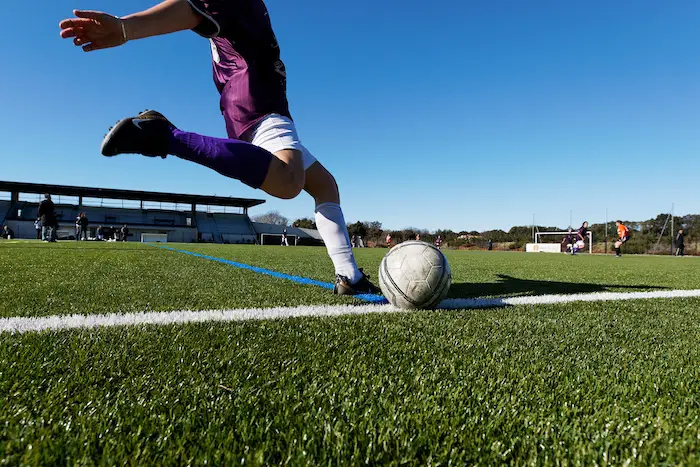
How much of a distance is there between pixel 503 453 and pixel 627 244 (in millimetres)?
41337

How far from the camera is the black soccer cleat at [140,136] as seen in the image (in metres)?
2.05

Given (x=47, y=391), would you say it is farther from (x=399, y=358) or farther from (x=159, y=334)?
(x=399, y=358)

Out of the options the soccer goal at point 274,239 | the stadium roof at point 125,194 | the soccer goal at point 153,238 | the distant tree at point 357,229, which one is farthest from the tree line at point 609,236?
the soccer goal at point 153,238

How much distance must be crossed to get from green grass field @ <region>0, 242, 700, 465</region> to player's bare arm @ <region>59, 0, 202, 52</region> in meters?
1.22

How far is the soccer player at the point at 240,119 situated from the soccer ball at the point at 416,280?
44 centimetres

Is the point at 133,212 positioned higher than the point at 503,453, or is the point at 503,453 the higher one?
the point at 133,212

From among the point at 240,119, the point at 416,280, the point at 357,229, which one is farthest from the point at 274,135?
the point at 357,229

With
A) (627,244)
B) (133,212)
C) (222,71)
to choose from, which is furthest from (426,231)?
(222,71)

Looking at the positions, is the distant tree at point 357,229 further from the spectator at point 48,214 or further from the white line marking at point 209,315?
the white line marking at point 209,315

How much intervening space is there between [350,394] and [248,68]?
2214 mm

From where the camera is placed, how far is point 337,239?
2865 millimetres

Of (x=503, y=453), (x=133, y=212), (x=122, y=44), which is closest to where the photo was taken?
(x=503, y=453)

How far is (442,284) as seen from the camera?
2.29m

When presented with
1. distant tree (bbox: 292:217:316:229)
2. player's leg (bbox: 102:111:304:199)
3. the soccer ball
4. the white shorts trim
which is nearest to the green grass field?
the soccer ball
